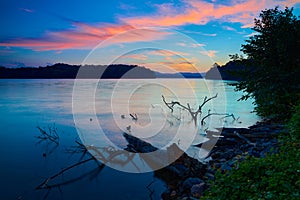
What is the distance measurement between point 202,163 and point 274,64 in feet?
22.2

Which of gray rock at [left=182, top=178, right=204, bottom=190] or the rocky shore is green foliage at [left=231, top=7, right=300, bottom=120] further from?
gray rock at [left=182, top=178, right=204, bottom=190]

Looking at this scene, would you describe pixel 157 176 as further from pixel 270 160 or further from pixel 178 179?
pixel 270 160

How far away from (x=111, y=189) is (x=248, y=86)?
881 centimetres

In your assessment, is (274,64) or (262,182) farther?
(274,64)

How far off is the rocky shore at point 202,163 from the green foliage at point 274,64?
2200mm

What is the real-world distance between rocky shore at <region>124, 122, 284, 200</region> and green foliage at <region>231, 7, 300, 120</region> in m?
2.20

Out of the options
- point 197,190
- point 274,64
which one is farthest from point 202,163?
point 274,64

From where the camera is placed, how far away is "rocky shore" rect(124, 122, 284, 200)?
371 inches

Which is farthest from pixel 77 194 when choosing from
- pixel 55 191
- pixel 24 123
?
pixel 24 123

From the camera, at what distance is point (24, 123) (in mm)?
24625

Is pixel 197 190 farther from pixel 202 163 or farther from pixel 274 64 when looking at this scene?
pixel 274 64

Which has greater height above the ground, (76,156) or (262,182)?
(262,182)

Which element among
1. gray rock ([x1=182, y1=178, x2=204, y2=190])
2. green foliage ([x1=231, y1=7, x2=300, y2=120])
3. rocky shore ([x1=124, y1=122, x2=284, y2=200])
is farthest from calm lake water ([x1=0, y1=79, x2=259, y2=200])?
green foliage ([x1=231, y1=7, x2=300, y2=120])

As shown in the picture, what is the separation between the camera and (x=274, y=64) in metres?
13.8
